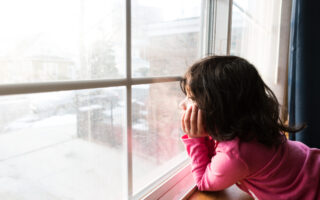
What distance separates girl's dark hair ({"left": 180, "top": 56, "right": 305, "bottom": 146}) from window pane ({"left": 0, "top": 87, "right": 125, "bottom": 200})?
0.25 metres

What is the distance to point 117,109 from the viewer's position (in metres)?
0.69

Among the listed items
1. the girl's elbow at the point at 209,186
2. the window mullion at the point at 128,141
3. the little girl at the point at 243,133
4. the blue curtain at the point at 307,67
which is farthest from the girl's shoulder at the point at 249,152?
the blue curtain at the point at 307,67

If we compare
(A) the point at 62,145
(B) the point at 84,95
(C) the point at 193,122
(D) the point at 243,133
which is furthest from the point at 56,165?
(D) the point at 243,133

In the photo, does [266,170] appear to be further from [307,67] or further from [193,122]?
[307,67]

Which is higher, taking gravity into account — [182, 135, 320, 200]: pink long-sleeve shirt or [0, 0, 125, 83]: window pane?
[0, 0, 125, 83]: window pane

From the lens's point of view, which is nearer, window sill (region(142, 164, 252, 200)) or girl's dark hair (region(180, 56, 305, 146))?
girl's dark hair (region(180, 56, 305, 146))

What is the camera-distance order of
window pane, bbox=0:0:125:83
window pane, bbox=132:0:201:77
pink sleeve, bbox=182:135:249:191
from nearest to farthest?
window pane, bbox=0:0:125:83, pink sleeve, bbox=182:135:249:191, window pane, bbox=132:0:201:77

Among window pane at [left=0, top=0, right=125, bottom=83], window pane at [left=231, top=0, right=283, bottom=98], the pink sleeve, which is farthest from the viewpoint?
window pane at [left=231, top=0, right=283, bottom=98]

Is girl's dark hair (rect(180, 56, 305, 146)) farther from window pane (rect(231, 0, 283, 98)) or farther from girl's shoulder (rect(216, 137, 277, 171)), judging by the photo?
window pane (rect(231, 0, 283, 98))

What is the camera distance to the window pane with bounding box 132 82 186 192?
31.3 inches

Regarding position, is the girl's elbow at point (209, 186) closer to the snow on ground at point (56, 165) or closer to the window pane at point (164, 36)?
the snow on ground at point (56, 165)

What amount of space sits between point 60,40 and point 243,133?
21.9 inches

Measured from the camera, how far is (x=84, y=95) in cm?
59

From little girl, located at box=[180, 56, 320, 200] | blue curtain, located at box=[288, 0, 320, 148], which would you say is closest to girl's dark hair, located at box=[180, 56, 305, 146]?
little girl, located at box=[180, 56, 320, 200]
